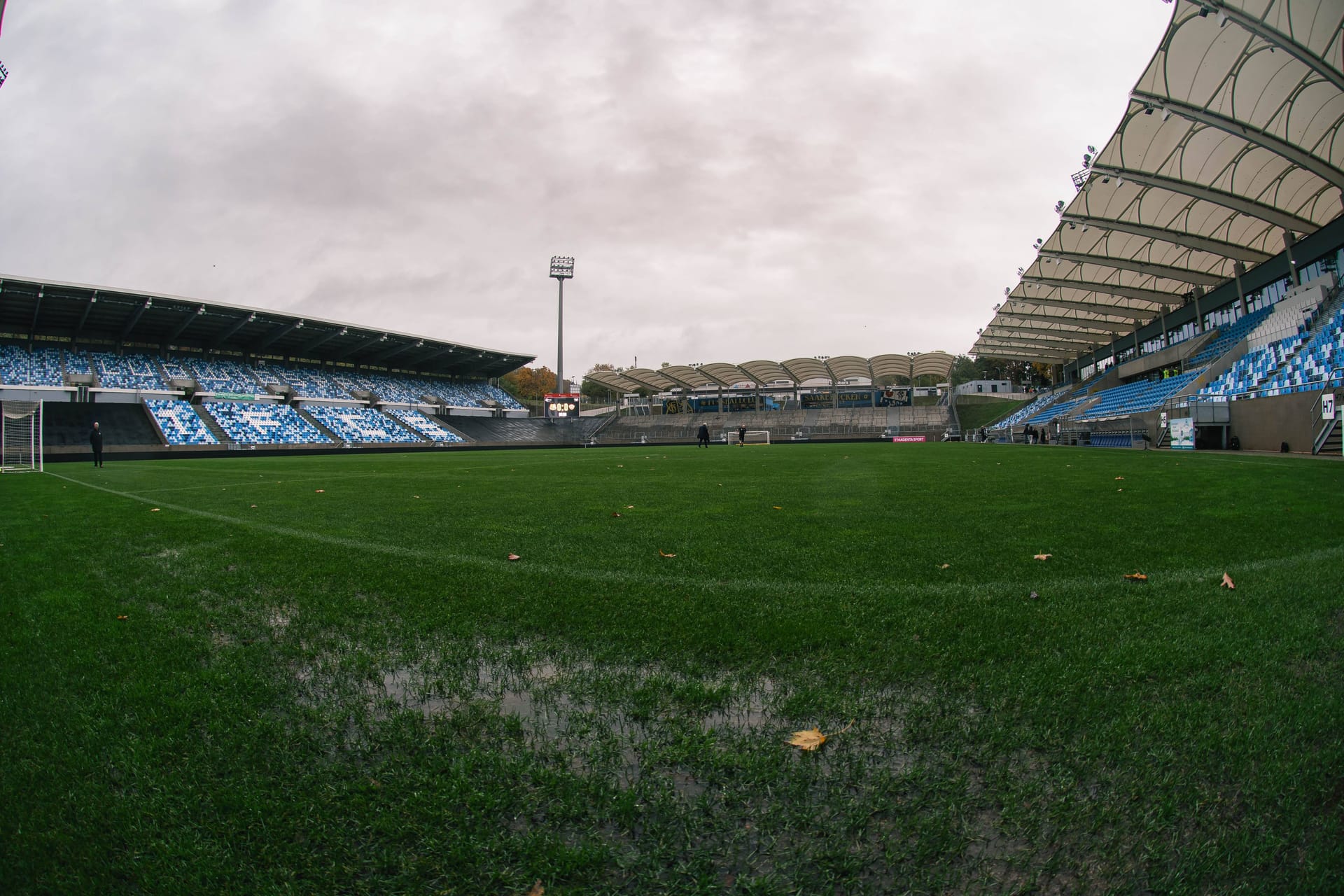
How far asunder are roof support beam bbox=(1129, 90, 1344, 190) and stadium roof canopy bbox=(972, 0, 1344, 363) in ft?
0.11

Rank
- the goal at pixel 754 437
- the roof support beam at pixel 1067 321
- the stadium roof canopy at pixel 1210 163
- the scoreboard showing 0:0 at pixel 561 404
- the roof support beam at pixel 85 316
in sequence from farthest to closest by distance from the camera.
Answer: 1. the scoreboard showing 0:0 at pixel 561 404
2. the goal at pixel 754 437
3. the roof support beam at pixel 1067 321
4. the roof support beam at pixel 85 316
5. the stadium roof canopy at pixel 1210 163

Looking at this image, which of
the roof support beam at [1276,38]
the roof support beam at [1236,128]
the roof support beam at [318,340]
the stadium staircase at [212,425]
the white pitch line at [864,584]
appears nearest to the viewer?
the white pitch line at [864,584]

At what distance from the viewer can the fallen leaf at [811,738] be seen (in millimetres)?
1745

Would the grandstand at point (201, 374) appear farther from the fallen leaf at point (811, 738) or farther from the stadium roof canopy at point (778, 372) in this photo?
the fallen leaf at point (811, 738)

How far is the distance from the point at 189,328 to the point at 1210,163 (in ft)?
183

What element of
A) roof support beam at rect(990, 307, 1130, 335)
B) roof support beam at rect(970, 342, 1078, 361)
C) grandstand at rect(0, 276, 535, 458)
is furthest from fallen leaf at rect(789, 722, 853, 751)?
roof support beam at rect(970, 342, 1078, 361)

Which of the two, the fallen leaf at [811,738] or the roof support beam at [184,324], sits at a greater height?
the roof support beam at [184,324]

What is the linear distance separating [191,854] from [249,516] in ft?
21.9

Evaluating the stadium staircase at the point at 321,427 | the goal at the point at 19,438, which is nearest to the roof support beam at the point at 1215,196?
the goal at the point at 19,438

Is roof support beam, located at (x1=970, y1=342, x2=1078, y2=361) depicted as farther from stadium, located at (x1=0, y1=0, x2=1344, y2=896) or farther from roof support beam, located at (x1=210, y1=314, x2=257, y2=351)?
roof support beam, located at (x1=210, y1=314, x2=257, y2=351)

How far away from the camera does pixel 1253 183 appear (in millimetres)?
22891

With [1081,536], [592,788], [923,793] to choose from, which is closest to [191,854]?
[592,788]

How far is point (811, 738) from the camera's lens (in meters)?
1.79

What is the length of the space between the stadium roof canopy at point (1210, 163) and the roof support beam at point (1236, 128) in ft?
0.11
